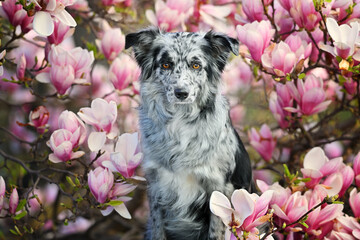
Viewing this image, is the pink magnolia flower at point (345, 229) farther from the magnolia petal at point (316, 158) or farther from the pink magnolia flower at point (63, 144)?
the pink magnolia flower at point (63, 144)

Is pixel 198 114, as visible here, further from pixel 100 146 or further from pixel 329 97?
pixel 329 97

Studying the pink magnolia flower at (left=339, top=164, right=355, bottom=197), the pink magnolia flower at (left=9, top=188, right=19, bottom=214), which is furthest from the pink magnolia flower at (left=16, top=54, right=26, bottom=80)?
the pink magnolia flower at (left=339, top=164, right=355, bottom=197)

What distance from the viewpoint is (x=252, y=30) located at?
2.67 metres

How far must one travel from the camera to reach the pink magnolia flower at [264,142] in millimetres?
3402

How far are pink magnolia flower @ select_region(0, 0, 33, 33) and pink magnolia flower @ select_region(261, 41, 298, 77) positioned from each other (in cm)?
131

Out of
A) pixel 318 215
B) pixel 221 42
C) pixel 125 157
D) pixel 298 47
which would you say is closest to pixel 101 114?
pixel 125 157

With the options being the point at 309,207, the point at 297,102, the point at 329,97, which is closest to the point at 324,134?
the point at 329,97

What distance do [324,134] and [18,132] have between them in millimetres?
2383

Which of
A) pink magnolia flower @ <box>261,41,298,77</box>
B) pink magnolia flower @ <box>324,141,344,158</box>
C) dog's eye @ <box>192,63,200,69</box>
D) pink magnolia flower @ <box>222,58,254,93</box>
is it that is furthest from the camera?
pink magnolia flower @ <box>222,58,254,93</box>

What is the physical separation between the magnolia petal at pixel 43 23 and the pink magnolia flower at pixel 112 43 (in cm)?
84

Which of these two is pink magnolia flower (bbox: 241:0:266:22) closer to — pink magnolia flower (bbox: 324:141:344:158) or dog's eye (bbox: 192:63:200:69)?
dog's eye (bbox: 192:63:200:69)

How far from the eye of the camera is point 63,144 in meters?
2.63

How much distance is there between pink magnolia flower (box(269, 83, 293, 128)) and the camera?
301 centimetres

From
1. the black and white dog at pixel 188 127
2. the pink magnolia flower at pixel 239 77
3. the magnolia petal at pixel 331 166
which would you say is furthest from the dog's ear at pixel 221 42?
the pink magnolia flower at pixel 239 77
